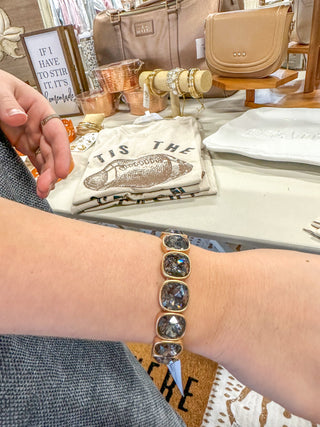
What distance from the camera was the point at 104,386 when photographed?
1.16ft

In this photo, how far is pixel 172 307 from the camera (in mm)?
240

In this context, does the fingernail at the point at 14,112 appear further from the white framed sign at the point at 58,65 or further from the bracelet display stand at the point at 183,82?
the white framed sign at the point at 58,65

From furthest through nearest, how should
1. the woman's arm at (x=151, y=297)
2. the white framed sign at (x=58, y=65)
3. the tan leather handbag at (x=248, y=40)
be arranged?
the white framed sign at (x=58, y=65)
the tan leather handbag at (x=248, y=40)
the woman's arm at (x=151, y=297)

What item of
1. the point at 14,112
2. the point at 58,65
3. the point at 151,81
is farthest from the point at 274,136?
the point at 58,65

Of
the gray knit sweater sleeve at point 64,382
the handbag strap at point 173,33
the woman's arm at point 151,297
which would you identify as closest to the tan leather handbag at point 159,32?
the handbag strap at point 173,33

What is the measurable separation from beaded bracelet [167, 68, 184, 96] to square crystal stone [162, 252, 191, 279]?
2.14 feet

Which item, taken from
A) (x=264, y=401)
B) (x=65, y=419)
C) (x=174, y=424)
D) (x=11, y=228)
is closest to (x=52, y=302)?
(x=11, y=228)

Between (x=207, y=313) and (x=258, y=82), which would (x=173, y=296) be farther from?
(x=258, y=82)

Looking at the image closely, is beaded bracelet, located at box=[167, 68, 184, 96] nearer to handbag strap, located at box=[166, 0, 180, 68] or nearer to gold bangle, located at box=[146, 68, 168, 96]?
gold bangle, located at box=[146, 68, 168, 96]

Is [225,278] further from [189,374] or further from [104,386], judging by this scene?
[189,374]

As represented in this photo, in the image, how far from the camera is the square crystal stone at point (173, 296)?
0.79 ft

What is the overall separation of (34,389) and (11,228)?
0.62ft

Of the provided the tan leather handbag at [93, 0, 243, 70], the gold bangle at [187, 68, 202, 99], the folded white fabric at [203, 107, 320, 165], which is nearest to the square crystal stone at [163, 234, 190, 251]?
the folded white fabric at [203, 107, 320, 165]

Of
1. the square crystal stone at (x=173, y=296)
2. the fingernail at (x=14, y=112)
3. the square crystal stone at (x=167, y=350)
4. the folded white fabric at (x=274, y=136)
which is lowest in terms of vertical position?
the folded white fabric at (x=274, y=136)
